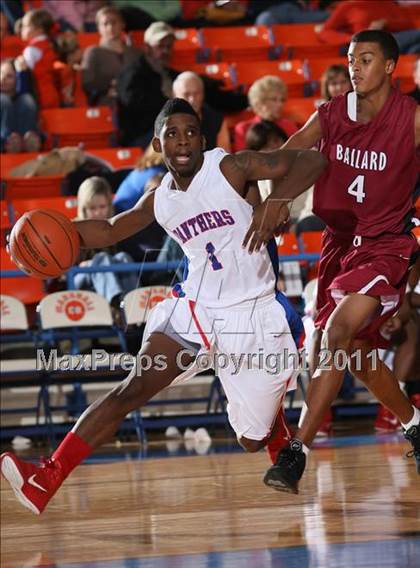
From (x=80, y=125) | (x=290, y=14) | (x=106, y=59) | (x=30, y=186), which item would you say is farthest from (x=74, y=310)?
(x=290, y=14)

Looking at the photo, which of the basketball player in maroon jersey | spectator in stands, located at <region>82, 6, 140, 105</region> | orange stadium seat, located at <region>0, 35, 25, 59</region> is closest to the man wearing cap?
spectator in stands, located at <region>82, 6, 140, 105</region>

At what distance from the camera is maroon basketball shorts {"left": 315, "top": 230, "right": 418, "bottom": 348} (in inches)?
207

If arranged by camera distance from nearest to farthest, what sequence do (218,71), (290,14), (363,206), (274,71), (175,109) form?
1. (175,109)
2. (363,206)
3. (218,71)
4. (274,71)
5. (290,14)

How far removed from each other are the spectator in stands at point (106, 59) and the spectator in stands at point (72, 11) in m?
0.73

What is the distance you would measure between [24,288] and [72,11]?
4030mm

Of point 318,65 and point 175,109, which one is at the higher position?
point 175,109

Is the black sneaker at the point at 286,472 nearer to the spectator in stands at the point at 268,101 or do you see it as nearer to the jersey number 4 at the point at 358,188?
the jersey number 4 at the point at 358,188

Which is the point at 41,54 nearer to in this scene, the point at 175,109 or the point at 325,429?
the point at 325,429

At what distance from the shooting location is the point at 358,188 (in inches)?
212

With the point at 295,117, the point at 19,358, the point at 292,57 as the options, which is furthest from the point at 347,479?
the point at 292,57

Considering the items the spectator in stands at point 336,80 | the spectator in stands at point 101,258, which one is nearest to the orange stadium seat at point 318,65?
the spectator in stands at point 336,80

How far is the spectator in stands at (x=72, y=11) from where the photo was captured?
39.2 feet

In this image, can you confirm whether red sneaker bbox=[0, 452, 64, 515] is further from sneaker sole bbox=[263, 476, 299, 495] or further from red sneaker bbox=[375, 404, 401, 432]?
red sneaker bbox=[375, 404, 401, 432]

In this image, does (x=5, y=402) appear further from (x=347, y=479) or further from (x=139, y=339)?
(x=347, y=479)
